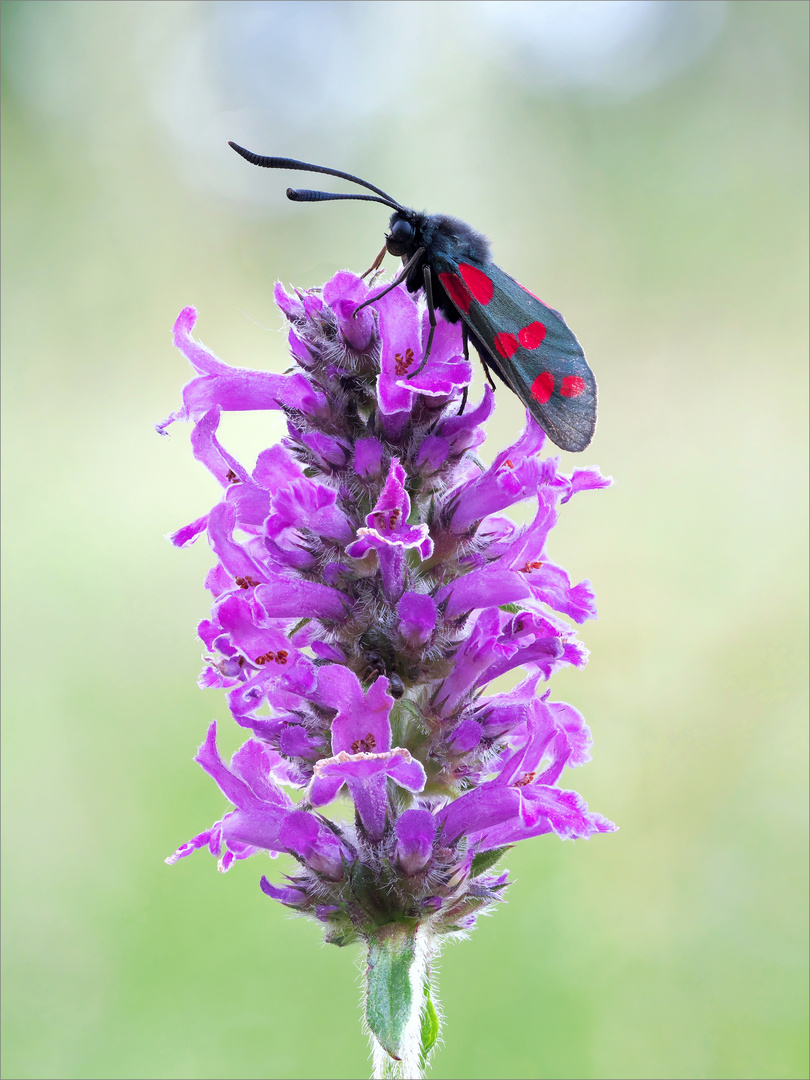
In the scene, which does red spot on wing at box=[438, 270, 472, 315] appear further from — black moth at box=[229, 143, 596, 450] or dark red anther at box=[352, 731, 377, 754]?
dark red anther at box=[352, 731, 377, 754]

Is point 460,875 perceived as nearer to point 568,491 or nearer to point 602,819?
point 602,819

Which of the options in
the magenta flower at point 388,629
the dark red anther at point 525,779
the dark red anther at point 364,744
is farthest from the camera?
the dark red anther at point 525,779

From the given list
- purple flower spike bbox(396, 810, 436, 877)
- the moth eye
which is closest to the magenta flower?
purple flower spike bbox(396, 810, 436, 877)

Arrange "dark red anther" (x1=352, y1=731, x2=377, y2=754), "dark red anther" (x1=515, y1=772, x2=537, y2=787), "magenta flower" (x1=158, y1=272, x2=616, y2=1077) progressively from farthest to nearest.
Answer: "dark red anther" (x1=515, y1=772, x2=537, y2=787) < "magenta flower" (x1=158, y1=272, x2=616, y2=1077) < "dark red anther" (x1=352, y1=731, x2=377, y2=754)

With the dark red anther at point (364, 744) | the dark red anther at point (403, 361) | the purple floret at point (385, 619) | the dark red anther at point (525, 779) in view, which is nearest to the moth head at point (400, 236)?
the purple floret at point (385, 619)

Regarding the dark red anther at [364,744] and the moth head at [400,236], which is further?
the moth head at [400,236]

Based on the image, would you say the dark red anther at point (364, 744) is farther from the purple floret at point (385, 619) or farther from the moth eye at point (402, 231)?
the moth eye at point (402, 231)
